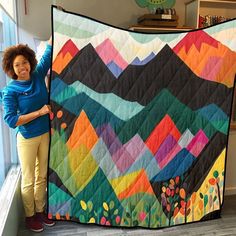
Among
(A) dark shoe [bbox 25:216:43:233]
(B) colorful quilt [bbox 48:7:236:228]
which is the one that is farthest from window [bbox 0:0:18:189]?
(B) colorful quilt [bbox 48:7:236:228]

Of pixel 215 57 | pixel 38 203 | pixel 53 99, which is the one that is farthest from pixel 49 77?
pixel 215 57

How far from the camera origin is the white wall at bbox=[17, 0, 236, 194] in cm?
240

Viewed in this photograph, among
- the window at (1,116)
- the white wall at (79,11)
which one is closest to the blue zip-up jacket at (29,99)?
the window at (1,116)

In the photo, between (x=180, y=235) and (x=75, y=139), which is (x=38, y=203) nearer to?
(x=75, y=139)

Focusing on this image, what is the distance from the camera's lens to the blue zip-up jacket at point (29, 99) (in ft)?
6.02

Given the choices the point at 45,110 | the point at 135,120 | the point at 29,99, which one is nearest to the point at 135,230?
the point at 135,120

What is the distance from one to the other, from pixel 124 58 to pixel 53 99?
554mm

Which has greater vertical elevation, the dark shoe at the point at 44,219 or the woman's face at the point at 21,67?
the woman's face at the point at 21,67

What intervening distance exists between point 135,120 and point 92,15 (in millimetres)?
1126

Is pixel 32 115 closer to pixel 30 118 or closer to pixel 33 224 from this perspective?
pixel 30 118

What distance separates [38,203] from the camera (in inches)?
84.2

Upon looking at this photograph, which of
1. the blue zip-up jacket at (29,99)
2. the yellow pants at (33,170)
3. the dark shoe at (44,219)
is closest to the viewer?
the blue zip-up jacket at (29,99)

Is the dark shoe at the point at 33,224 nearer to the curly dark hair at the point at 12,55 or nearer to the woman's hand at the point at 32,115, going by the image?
the woman's hand at the point at 32,115

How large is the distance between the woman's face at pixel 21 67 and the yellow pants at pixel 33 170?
16.3 inches
